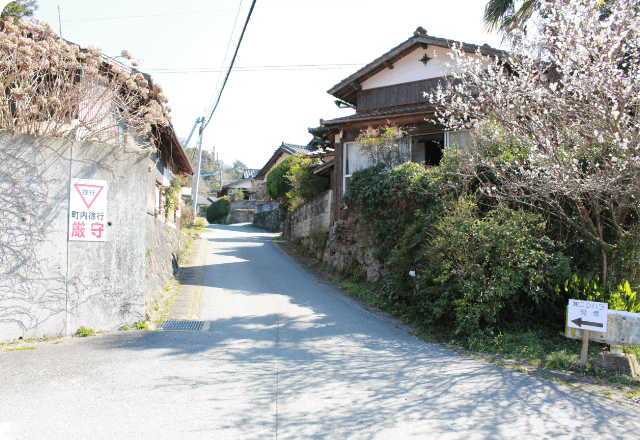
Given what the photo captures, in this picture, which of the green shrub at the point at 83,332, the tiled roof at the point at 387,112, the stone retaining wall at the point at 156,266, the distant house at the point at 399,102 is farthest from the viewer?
the distant house at the point at 399,102

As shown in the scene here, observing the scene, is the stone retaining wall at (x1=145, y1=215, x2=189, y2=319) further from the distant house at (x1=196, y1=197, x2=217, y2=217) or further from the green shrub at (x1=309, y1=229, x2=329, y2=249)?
the distant house at (x1=196, y1=197, x2=217, y2=217)

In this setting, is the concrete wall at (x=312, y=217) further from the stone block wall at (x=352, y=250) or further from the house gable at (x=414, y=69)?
the house gable at (x=414, y=69)

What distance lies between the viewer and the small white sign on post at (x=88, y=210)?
702cm

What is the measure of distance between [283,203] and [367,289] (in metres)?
15.1

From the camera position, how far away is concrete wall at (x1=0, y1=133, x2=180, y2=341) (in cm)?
659

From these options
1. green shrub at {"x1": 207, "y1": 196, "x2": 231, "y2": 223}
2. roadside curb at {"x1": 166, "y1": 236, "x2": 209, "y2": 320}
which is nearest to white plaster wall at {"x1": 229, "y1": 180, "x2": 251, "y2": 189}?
green shrub at {"x1": 207, "y1": 196, "x2": 231, "y2": 223}

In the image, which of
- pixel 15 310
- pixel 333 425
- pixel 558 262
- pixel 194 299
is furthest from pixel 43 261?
pixel 558 262

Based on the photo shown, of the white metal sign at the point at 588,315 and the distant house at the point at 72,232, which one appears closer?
the white metal sign at the point at 588,315

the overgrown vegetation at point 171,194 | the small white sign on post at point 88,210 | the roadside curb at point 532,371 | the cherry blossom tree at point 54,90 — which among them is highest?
the cherry blossom tree at point 54,90

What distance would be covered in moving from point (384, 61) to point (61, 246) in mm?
12792

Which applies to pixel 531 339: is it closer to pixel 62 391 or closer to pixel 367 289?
pixel 367 289

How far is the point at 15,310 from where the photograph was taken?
6504mm

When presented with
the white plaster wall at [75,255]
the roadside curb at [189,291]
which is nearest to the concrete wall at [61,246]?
the white plaster wall at [75,255]

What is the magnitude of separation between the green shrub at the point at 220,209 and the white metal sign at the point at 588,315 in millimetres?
40414
